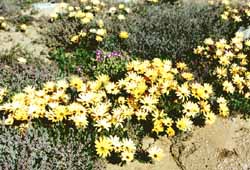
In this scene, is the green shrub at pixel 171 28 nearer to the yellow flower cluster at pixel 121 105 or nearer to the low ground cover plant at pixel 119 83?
the low ground cover plant at pixel 119 83

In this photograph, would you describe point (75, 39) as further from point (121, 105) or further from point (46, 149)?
point (46, 149)

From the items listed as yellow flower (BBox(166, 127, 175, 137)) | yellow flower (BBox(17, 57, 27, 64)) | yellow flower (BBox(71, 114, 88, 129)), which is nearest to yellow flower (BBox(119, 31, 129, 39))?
yellow flower (BBox(17, 57, 27, 64))

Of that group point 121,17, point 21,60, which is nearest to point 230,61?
point 121,17

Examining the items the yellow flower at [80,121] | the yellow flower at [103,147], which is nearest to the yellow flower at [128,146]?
the yellow flower at [103,147]

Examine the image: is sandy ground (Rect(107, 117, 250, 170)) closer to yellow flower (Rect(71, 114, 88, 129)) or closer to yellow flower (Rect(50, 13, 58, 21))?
yellow flower (Rect(71, 114, 88, 129))

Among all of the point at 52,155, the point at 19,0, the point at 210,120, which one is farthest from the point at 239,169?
the point at 19,0

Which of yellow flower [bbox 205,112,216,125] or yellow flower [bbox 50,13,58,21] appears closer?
yellow flower [bbox 205,112,216,125]
